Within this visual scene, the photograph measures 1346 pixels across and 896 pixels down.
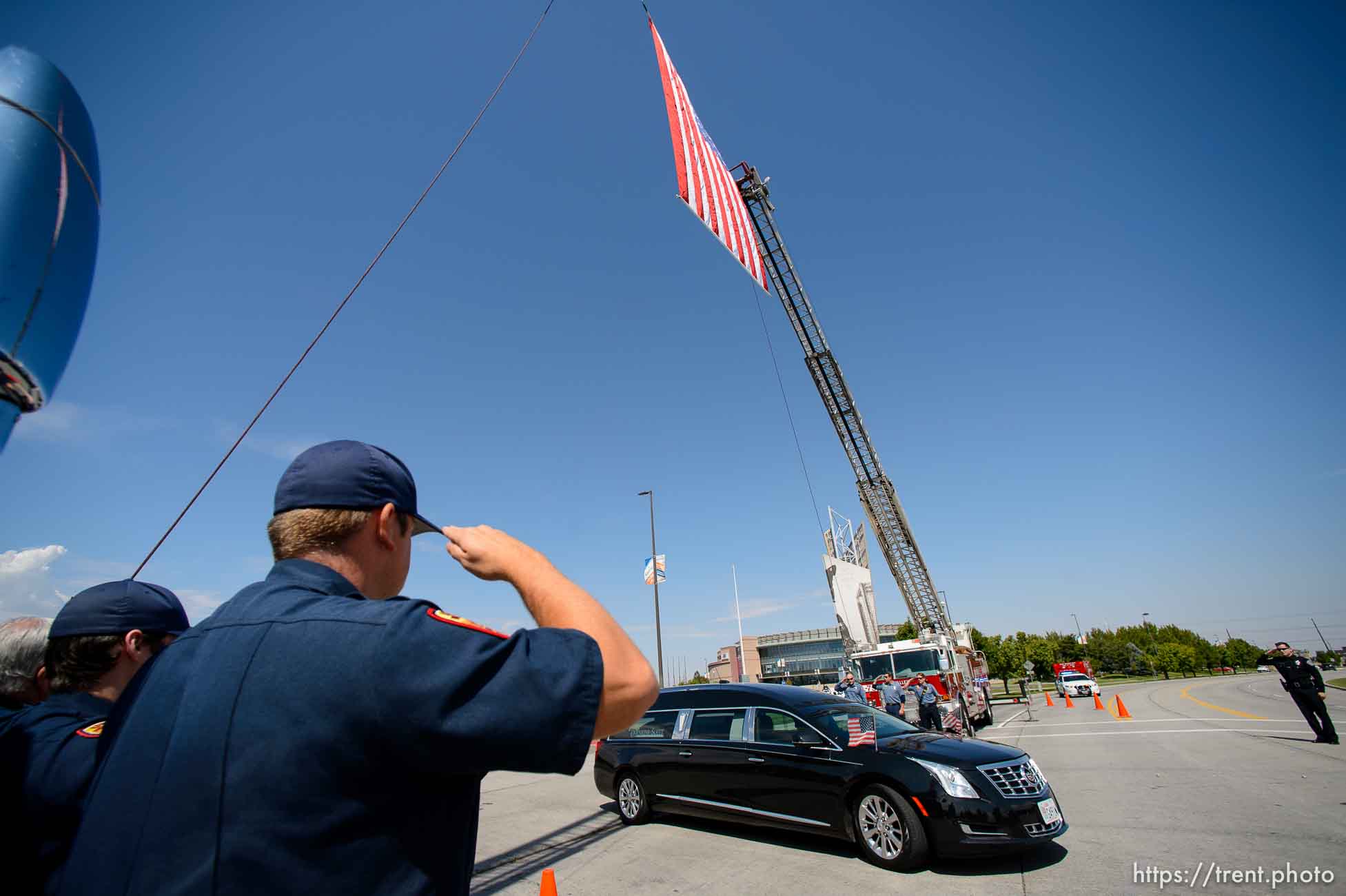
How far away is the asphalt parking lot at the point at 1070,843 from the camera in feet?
17.8

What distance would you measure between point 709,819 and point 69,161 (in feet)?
Result: 27.5

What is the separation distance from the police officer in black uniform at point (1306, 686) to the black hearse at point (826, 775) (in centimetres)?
842

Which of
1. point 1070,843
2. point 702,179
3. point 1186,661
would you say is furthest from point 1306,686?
point 1186,661

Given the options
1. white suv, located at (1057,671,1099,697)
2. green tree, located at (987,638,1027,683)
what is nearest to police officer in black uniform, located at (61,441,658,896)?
→ white suv, located at (1057,671,1099,697)

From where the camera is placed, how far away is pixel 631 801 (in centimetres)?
820

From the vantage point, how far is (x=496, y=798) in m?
10.3

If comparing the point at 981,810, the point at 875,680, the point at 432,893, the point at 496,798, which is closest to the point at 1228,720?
the point at 875,680

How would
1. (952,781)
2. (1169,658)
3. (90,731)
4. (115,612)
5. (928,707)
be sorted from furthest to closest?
(1169,658) < (928,707) < (952,781) < (115,612) < (90,731)

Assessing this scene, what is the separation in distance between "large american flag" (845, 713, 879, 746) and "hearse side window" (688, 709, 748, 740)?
1.36 m

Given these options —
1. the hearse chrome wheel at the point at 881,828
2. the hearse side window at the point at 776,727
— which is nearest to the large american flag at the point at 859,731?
the hearse side window at the point at 776,727

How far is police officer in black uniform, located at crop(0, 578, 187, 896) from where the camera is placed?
168cm

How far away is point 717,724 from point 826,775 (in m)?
1.60

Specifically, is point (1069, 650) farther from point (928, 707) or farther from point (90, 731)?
point (90, 731)

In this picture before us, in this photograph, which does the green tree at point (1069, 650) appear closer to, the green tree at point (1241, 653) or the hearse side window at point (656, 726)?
the green tree at point (1241, 653)
